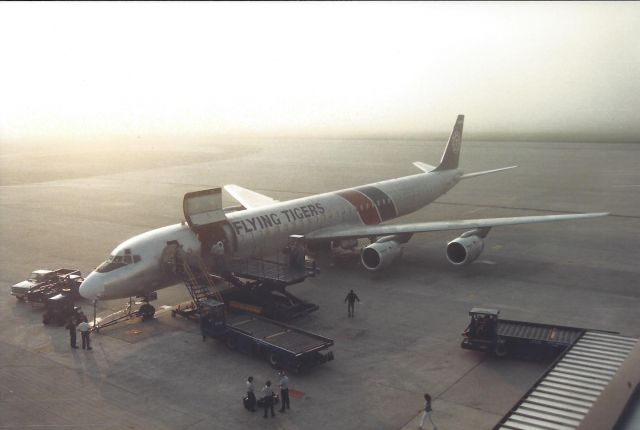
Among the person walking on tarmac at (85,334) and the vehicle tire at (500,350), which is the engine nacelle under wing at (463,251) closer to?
the vehicle tire at (500,350)

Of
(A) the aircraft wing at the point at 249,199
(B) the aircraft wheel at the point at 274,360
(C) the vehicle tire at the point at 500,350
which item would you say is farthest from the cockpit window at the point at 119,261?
(A) the aircraft wing at the point at 249,199

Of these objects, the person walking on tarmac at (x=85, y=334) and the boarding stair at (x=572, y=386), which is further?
the person walking on tarmac at (x=85, y=334)

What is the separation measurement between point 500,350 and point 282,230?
1496 centimetres

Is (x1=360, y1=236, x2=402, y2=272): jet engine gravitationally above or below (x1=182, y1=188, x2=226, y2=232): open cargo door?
below

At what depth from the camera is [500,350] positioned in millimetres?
23125

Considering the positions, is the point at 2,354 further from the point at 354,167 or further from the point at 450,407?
the point at 354,167

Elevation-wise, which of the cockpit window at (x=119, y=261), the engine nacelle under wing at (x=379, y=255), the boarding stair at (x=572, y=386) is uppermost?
the cockpit window at (x=119, y=261)

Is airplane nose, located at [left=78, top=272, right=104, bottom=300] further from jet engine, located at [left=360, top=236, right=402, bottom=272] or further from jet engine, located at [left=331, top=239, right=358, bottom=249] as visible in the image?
jet engine, located at [left=331, top=239, right=358, bottom=249]

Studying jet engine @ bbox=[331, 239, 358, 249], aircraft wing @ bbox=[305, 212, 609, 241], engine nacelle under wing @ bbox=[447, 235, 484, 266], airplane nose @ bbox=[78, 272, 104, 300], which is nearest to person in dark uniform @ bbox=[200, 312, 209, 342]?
airplane nose @ bbox=[78, 272, 104, 300]

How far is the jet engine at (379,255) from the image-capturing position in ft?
112

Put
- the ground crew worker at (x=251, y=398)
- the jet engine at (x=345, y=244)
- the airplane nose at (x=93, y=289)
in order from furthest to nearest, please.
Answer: the jet engine at (x=345, y=244) < the airplane nose at (x=93, y=289) < the ground crew worker at (x=251, y=398)

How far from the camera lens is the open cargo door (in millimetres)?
29391

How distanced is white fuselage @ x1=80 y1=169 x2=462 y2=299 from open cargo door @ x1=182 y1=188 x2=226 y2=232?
1.83 ft

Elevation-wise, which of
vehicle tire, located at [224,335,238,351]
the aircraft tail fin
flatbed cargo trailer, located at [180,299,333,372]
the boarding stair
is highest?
the aircraft tail fin
